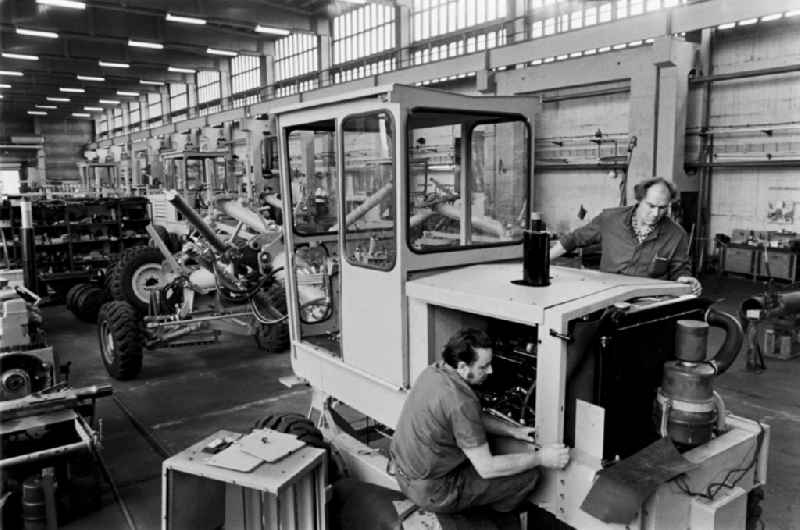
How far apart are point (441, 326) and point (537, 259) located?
55 cm

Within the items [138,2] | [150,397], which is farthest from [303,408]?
[138,2]

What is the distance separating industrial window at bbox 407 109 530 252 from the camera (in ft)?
11.9

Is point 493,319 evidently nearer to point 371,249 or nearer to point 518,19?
point 371,249

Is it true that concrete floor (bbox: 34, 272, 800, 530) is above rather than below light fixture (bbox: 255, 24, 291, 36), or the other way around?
below

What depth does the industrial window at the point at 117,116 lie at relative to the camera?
37.3 metres

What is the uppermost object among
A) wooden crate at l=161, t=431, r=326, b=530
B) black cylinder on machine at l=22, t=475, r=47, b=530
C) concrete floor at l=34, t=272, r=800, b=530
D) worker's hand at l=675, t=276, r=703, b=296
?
worker's hand at l=675, t=276, r=703, b=296

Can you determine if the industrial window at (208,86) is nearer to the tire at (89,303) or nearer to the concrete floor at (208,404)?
the tire at (89,303)

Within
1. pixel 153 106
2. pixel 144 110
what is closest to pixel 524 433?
pixel 153 106

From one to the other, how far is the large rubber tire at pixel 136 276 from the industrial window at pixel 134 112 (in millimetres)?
28924

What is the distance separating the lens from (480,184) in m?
3.95

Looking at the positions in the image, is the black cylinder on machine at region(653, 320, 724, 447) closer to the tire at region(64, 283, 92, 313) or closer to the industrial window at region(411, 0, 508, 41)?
the tire at region(64, 283, 92, 313)

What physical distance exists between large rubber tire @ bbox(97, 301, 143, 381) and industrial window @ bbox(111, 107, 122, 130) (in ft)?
111

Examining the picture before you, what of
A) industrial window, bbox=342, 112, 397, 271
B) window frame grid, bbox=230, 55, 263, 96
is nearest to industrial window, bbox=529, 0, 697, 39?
industrial window, bbox=342, 112, 397, 271

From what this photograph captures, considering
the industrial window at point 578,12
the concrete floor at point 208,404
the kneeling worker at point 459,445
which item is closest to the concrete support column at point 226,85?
the industrial window at point 578,12
